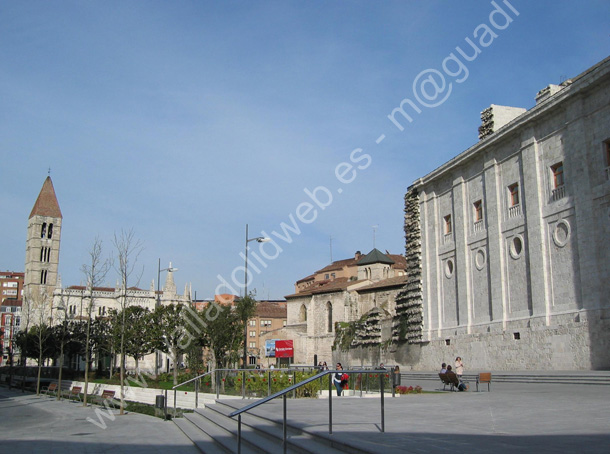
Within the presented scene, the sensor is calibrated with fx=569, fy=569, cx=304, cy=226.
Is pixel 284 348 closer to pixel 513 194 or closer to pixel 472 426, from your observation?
pixel 513 194

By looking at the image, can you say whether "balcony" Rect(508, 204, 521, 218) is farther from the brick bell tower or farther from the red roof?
the red roof

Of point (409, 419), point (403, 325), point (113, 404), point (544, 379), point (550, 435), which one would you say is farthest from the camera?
point (403, 325)

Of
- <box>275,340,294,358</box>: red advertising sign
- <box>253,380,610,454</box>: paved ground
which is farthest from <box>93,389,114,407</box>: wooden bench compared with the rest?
<box>275,340,294,358</box>: red advertising sign

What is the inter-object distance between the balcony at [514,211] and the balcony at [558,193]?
3134 mm

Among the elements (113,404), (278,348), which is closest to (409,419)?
(113,404)

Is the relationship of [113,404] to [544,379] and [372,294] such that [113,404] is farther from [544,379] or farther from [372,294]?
[372,294]

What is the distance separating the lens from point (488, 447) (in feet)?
22.9

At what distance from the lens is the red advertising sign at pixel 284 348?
2830 inches

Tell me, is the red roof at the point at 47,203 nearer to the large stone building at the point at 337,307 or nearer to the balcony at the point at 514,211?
the large stone building at the point at 337,307

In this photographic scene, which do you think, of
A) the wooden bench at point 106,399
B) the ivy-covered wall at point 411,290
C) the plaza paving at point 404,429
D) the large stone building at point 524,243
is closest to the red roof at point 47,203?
the ivy-covered wall at point 411,290

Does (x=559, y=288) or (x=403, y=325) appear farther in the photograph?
(x=403, y=325)

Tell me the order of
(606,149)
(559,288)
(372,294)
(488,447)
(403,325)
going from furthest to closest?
(372,294)
(403,325)
(559,288)
(606,149)
(488,447)

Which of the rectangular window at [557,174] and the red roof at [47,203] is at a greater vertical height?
the red roof at [47,203]

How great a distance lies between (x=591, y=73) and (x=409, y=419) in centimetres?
2239
